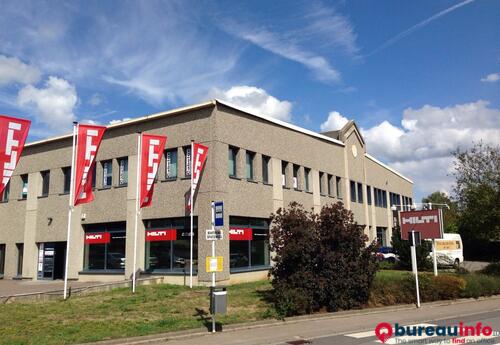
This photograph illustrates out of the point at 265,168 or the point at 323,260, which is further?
the point at 265,168

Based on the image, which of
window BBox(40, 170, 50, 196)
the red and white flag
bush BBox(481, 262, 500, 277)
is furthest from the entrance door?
bush BBox(481, 262, 500, 277)

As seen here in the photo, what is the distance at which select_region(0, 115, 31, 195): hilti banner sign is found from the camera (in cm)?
1474

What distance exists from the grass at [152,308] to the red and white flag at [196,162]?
462 cm

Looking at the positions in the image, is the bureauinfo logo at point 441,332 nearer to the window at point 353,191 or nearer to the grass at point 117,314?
the grass at point 117,314

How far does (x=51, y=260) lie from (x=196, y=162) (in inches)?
486

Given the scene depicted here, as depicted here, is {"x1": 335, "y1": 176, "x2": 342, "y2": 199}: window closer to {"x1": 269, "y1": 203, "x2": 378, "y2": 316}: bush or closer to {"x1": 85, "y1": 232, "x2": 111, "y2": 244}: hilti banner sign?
{"x1": 85, "y1": 232, "x2": 111, "y2": 244}: hilti banner sign

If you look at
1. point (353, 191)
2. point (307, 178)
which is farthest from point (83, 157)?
point (353, 191)

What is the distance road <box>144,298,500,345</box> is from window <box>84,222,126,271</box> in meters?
14.0

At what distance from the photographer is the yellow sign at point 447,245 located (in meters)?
37.2

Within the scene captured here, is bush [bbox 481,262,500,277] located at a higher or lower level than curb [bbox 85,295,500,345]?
higher

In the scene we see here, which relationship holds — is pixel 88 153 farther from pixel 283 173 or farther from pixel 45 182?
pixel 283 173

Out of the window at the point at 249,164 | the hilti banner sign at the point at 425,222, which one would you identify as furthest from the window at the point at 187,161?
the hilti banner sign at the point at 425,222

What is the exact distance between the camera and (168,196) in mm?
Result: 23359

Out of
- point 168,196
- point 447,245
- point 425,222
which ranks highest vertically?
point 168,196
